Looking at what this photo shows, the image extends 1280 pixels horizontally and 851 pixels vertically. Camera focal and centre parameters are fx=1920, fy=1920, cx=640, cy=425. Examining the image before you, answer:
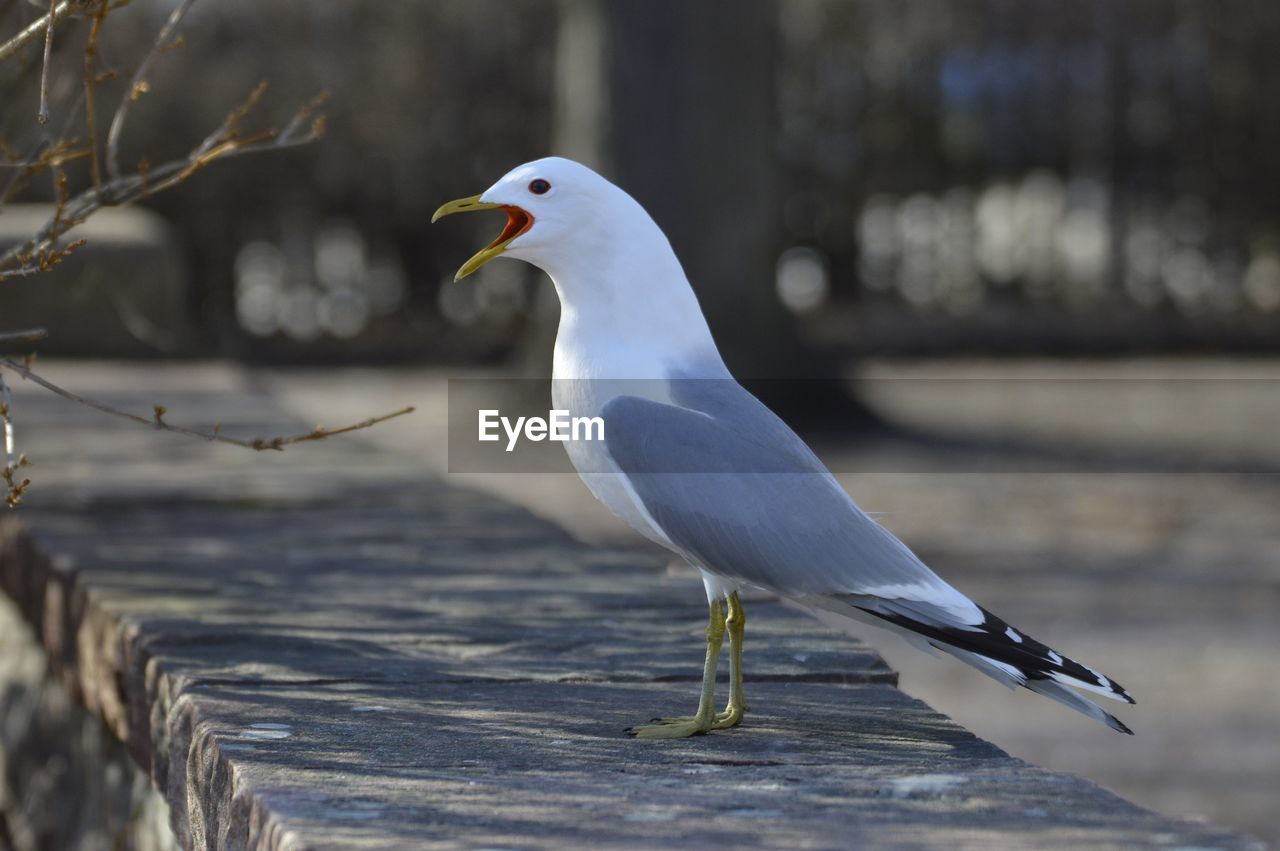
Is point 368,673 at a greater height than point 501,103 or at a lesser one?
lesser

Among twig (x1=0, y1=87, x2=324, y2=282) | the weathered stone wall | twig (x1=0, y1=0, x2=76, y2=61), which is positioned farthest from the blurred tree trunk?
twig (x1=0, y1=0, x2=76, y2=61)

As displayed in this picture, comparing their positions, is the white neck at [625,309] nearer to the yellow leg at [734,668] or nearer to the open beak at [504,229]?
the open beak at [504,229]

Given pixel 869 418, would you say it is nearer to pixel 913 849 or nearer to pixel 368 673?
pixel 368 673

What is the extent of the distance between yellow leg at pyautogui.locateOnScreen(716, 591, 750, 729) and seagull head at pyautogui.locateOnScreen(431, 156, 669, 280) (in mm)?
528

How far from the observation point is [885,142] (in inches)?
532

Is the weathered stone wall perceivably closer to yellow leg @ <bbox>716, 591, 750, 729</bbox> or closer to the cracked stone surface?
the cracked stone surface

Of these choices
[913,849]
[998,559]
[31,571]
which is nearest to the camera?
[913,849]

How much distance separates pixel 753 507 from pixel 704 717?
0.29 m

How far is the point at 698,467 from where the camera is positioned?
8.62 feet

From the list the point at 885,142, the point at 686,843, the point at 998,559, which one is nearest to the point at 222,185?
the point at 885,142

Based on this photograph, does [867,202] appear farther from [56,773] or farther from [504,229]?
[504,229]

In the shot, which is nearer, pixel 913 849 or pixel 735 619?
pixel 913 849

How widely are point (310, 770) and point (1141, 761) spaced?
10.4 feet

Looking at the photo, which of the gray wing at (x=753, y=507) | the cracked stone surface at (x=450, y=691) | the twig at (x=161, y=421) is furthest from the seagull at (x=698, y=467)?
the twig at (x=161, y=421)
